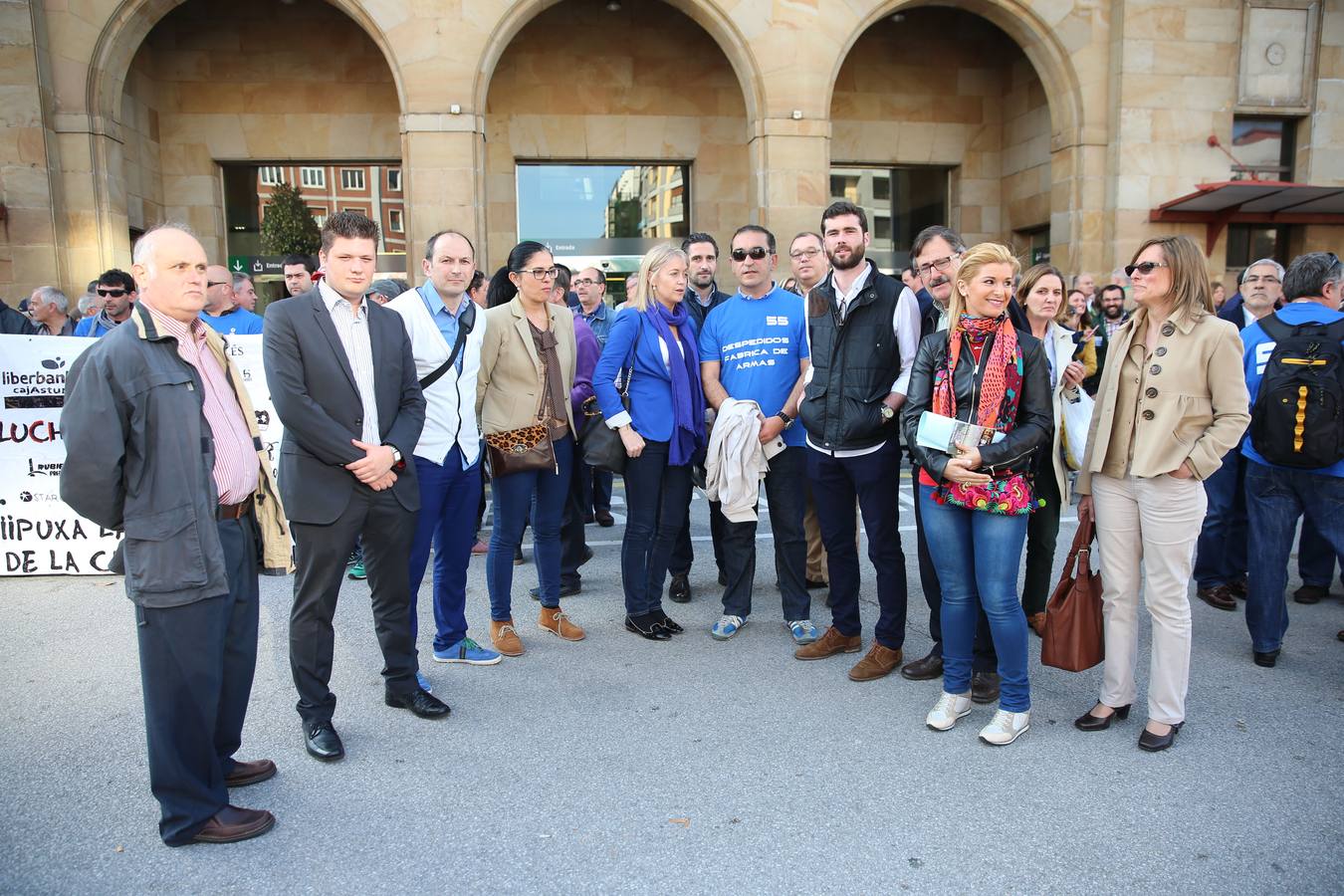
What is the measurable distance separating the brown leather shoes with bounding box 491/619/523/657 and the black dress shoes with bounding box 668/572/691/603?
129 centimetres

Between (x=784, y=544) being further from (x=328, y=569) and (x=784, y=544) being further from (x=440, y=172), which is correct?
(x=440, y=172)

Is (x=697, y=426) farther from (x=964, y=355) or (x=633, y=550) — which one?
(x=964, y=355)

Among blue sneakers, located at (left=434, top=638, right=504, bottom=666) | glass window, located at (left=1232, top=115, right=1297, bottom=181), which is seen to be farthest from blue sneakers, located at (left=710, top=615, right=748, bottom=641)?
glass window, located at (left=1232, top=115, right=1297, bottom=181)

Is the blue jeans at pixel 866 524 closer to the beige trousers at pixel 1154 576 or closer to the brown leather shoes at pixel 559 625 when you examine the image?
the beige trousers at pixel 1154 576

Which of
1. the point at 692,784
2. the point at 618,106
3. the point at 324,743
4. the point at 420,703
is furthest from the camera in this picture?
the point at 618,106

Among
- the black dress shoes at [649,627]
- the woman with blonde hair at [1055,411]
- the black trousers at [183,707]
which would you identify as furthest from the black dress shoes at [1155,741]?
the black trousers at [183,707]

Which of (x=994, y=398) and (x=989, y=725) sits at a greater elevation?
(x=994, y=398)

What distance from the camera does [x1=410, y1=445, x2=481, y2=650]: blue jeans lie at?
162 inches

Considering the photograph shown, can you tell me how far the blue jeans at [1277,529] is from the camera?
4.47 m

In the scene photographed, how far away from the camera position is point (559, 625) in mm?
4965

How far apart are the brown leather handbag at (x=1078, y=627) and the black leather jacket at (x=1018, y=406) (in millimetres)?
559

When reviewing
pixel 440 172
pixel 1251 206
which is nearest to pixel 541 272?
pixel 440 172

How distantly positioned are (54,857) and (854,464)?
349 cm

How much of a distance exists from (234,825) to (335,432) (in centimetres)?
142
